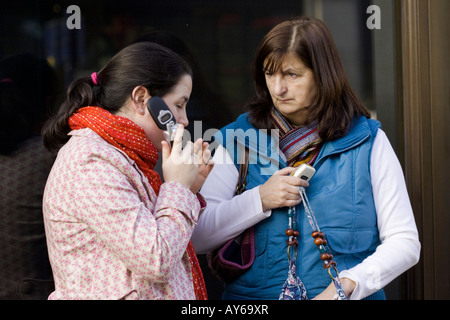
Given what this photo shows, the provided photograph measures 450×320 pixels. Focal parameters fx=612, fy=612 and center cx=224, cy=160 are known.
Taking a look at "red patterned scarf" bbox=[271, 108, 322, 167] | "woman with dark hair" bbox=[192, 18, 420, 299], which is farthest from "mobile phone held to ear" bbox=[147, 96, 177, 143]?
"red patterned scarf" bbox=[271, 108, 322, 167]

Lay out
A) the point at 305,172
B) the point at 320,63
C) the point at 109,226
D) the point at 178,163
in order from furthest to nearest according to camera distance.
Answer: the point at 320,63 → the point at 305,172 → the point at 178,163 → the point at 109,226

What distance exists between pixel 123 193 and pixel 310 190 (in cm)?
74

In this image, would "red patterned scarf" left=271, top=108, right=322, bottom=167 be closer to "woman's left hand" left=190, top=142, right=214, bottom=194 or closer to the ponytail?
"woman's left hand" left=190, top=142, right=214, bottom=194

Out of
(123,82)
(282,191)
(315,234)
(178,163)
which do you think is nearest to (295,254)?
(315,234)

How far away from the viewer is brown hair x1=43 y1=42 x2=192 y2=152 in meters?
1.99

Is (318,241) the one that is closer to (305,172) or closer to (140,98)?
(305,172)

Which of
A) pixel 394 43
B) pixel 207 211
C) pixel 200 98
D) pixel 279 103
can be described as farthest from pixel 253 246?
pixel 394 43

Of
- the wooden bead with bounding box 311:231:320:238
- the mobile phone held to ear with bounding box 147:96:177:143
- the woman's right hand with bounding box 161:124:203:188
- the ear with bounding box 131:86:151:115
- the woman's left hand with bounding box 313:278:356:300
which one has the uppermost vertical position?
the ear with bounding box 131:86:151:115

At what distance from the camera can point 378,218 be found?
84.7 inches

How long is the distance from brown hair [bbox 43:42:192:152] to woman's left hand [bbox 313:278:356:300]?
0.84m

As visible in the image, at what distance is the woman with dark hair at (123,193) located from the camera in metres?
1.70

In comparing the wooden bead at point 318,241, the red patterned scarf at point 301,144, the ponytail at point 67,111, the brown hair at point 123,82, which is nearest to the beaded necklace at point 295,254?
the wooden bead at point 318,241

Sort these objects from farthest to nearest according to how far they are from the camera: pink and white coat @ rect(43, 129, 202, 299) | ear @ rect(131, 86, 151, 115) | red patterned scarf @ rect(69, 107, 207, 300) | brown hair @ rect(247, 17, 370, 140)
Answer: brown hair @ rect(247, 17, 370, 140), ear @ rect(131, 86, 151, 115), red patterned scarf @ rect(69, 107, 207, 300), pink and white coat @ rect(43, 129, 202, 299)
